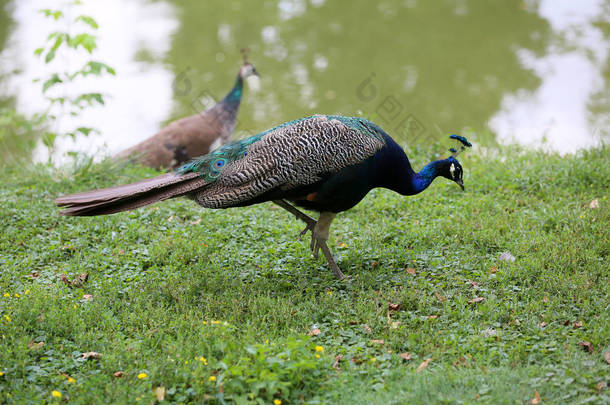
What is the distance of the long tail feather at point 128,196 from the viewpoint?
168 inches

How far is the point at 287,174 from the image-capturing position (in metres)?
4.32

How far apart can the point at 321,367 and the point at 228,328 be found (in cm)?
66

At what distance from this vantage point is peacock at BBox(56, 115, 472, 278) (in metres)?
4.32

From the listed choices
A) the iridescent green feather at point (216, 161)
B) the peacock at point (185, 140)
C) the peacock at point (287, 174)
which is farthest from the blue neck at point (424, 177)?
the peacock at point (185, 140)

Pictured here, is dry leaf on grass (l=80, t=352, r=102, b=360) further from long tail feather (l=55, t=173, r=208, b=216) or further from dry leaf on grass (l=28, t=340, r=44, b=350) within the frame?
long tail feather (l=55, t=173, r=208, b=216)

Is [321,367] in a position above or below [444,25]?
below

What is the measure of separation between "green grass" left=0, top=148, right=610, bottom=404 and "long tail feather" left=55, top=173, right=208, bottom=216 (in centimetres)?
59

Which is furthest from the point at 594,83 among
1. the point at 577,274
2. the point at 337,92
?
the point at 577,274

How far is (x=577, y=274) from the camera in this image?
429 centimetres

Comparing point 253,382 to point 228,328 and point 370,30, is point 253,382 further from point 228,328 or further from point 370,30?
point 370,30

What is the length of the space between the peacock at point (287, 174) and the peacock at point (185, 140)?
255cm

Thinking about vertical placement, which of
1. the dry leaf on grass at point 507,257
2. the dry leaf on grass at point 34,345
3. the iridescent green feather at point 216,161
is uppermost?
the iridescent green feather at point 216,161

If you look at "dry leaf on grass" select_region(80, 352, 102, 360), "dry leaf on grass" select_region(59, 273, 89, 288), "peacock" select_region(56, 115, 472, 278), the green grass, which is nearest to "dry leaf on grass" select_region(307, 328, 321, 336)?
the green grass

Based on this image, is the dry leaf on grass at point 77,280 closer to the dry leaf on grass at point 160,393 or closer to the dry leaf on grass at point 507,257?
the dry leaf on grass at point 160,393
